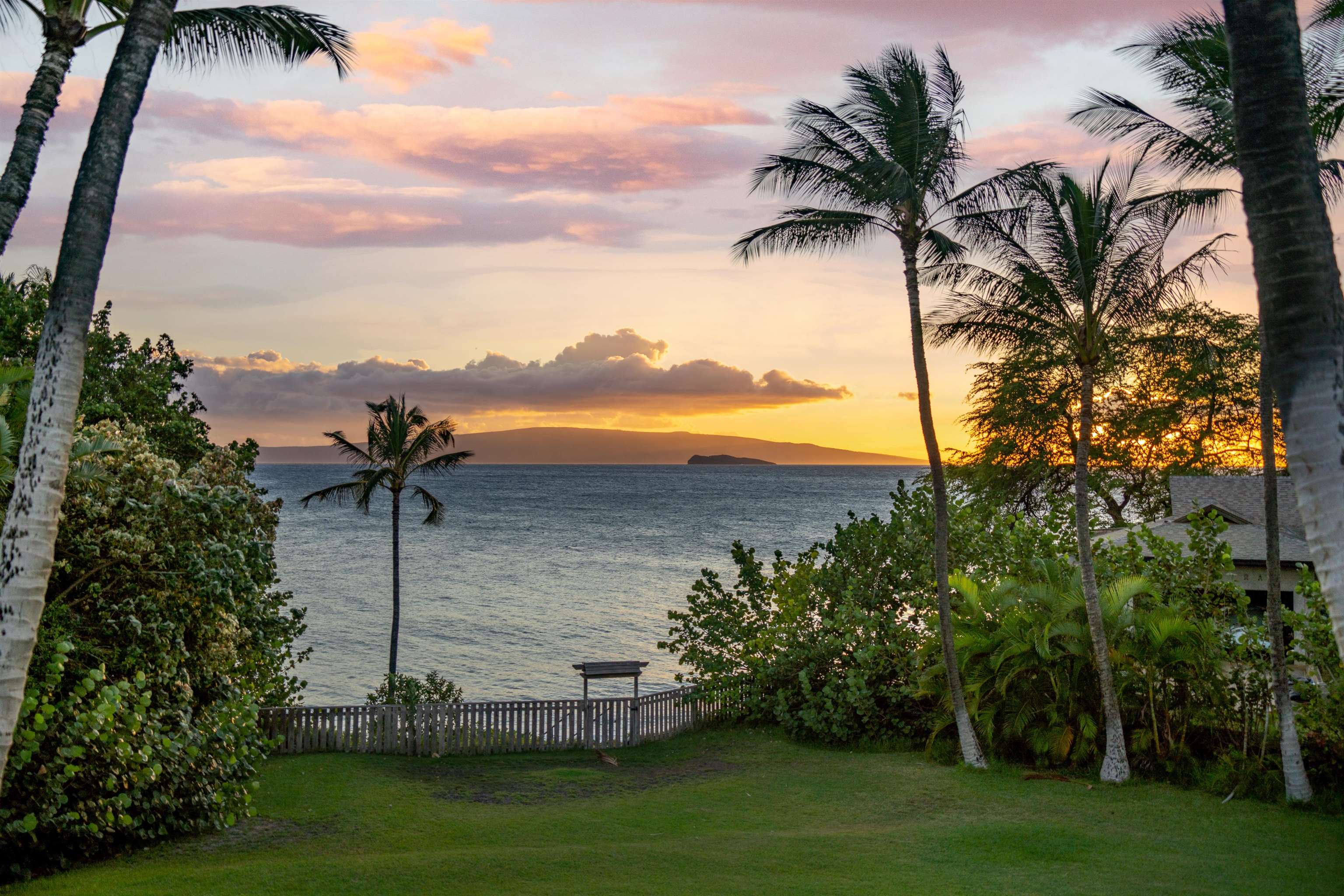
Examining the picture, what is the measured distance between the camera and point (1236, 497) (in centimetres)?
2445

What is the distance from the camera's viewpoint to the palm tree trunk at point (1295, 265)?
404 centimetres

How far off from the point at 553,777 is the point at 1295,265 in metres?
13.4

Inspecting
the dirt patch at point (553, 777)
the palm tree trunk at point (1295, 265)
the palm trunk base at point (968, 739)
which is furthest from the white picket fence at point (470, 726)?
the palm tree trunk at point (1295, 265)

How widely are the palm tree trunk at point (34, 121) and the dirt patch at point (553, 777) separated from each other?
914cm

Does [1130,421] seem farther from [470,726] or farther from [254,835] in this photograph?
[254,835]

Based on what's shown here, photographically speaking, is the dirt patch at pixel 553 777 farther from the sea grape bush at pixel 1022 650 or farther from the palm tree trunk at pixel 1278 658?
the palm tree trunk at pixel 1278 658

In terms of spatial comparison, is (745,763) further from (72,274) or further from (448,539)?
(448,539)

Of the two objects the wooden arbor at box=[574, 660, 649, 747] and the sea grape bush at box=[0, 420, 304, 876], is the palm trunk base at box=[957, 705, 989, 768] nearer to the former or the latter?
the wooden arbor at box=[574, 660, 649, 747]

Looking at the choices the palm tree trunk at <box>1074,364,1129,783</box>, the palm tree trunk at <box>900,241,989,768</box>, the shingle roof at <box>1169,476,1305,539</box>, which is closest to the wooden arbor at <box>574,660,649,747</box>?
the palm tree trunk at <box>900,241,989,768</box>

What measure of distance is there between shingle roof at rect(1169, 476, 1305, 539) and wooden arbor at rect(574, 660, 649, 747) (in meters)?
13.9

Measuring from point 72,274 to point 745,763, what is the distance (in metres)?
12.6

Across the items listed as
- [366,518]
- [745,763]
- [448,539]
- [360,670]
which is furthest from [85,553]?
[366,518]

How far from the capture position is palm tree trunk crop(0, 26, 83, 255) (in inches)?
366

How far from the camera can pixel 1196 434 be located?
35438 mm
